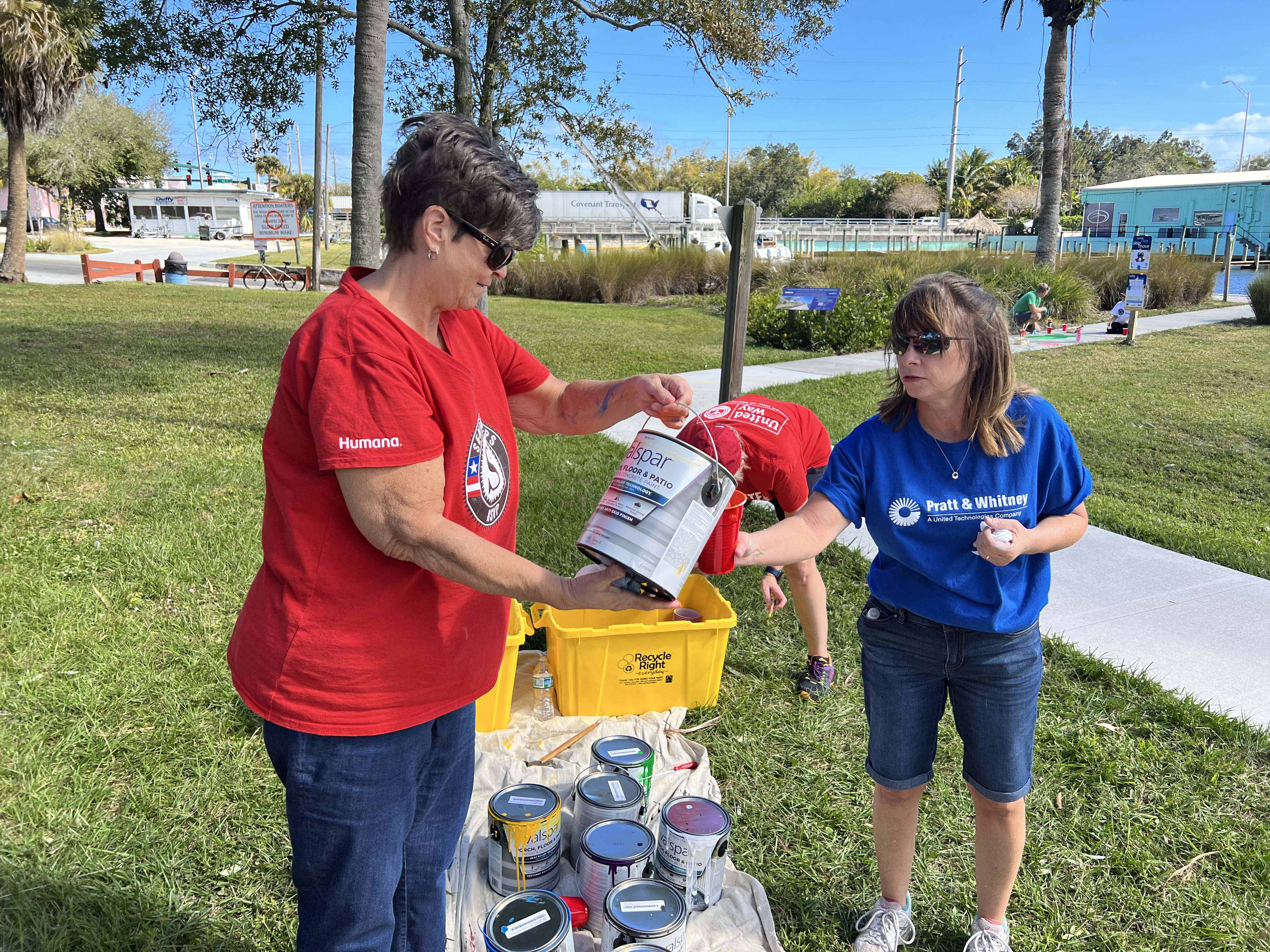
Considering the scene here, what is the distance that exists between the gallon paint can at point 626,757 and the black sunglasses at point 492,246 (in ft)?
6.03

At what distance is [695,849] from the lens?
8.05ft

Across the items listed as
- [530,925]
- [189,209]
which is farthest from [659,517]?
[189,209]

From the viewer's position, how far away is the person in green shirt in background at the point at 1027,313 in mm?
15234

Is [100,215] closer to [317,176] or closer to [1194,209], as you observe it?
[317,176]

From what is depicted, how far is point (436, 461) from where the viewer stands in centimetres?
150

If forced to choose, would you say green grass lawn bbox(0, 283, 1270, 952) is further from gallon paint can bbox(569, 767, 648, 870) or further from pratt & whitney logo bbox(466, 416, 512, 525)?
pratt & whitney logo bbox(466, 416, 512, 525)

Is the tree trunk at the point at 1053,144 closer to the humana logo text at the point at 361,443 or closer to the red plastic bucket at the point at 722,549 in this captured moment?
the red plastic bucket at the point at 722,549

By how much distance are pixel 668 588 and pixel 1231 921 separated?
240 cm

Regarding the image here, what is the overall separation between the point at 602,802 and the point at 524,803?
0.79 feet

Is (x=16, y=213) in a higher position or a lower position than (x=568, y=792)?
higher

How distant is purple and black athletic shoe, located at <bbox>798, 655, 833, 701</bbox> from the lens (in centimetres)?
382

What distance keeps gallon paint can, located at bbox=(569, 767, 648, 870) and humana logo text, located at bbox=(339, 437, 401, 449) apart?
5.24 feet

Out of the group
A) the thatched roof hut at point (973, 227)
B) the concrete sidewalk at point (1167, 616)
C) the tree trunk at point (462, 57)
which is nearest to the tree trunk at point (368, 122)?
the tree trunk at point (462, 57)

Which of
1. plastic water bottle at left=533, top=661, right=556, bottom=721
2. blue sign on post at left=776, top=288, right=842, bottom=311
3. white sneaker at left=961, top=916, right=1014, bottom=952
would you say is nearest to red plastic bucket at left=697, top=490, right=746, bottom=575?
white sneaker at left=961, top=916, right=1014, bottom=952
